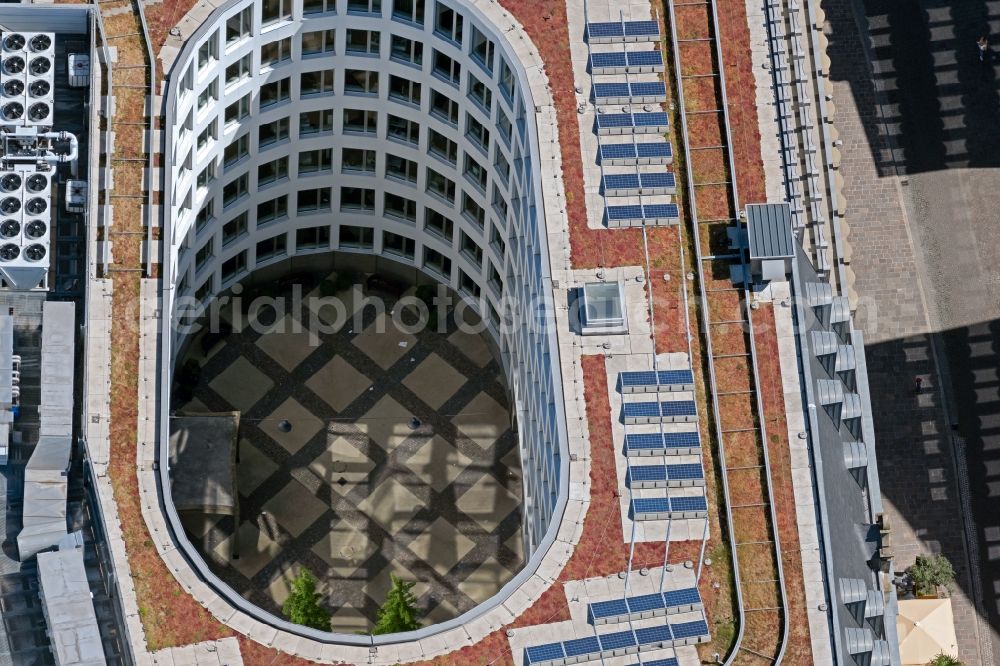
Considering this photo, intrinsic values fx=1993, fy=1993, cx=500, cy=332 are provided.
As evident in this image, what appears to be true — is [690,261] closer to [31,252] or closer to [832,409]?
[832,409]

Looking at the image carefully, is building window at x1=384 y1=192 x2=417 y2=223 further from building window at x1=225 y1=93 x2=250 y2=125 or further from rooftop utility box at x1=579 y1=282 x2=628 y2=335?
rooftop utility box at x1=579 y1=282 x2=628 y2=335

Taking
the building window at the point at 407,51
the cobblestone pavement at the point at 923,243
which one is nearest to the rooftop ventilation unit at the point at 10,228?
the building window at the point at 407,51

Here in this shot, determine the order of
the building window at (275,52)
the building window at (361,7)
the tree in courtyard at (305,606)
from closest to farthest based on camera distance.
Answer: the building window at (361,7)
the building window at (275,52)
the tree in courtyard at (305,606)

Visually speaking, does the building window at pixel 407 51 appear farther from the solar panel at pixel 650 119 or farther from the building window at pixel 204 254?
the building window at pixel 204 254

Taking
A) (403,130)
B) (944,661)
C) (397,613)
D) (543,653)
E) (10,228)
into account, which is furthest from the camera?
(944,661)

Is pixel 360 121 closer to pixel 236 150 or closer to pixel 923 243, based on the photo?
pixel 236 150

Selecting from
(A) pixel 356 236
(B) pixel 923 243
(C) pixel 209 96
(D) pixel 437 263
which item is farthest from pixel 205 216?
(B) pixel 923 243

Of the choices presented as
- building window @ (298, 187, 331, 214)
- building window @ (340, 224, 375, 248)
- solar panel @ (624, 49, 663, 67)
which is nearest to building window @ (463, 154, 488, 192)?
building window @ (298, 187, 331, 214)
